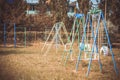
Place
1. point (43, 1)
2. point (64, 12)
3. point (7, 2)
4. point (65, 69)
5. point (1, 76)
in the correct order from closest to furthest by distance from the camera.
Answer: point (1, 76), point (65, 69), point (7, 2), point (64, 12), point (43, 1)

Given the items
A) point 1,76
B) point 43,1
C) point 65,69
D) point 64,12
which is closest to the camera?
point 1,76

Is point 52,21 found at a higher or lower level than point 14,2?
lower

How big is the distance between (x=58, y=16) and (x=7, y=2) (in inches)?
186

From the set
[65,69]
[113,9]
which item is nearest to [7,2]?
[113,9]

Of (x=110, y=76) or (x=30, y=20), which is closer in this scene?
(x=110, y=76)

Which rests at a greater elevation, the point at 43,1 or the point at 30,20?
the point at 43,1

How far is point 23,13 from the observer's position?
2333 cm

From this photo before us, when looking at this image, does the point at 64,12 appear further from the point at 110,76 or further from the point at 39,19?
the point at 110,76

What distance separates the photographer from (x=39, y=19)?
24859 millimetres

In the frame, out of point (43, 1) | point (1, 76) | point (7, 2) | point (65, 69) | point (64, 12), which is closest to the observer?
point (1, 76)

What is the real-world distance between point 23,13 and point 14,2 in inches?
50.6

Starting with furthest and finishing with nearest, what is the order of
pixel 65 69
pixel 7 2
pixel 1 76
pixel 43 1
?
pixel 43 1 < pixel 7 2 < pixel 65 69 < pixel 1 76

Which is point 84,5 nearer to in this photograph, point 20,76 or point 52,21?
point 52,21

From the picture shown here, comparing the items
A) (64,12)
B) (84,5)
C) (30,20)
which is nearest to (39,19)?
(30,20)
